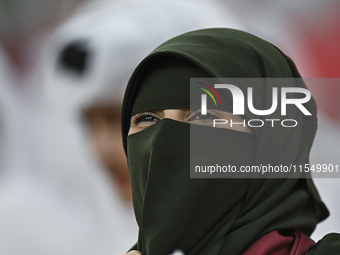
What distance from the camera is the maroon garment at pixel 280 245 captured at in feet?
3.38

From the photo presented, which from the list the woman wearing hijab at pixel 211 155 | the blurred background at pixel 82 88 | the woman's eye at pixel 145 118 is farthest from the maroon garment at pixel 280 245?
the blurred background at pixel 82 88

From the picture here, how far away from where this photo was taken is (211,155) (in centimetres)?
113

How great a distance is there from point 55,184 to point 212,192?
4.76ft

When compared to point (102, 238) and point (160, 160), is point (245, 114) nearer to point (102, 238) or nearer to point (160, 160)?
point (160, 160)

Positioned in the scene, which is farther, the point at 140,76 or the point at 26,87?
the point at 26,87

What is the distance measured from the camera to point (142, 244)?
3.91ft

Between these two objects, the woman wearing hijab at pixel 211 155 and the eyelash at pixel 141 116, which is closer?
the woman wearing hijab at pixel 211 155

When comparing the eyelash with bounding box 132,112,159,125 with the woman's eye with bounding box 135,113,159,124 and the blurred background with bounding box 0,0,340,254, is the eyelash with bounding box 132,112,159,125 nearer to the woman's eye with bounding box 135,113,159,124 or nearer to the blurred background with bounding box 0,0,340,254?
the woman's eye with bounding box 135,113,159,124

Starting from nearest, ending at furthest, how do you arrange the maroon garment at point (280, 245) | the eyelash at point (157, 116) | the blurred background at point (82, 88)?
the maroon garment at point (280, 245) < the eyelash at point (157, 116) < the blurred background at point (82, 88)

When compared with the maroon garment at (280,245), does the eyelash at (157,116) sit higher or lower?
higher

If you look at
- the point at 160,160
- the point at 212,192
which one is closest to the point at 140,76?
the point at 160,160

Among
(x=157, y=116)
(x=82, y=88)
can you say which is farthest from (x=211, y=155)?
(x=82, y=88)

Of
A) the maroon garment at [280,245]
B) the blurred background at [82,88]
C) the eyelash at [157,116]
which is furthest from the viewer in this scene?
the blurred background at [82,88]

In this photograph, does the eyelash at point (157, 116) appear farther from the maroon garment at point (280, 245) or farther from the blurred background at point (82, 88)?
the blurred background at point (82, 88)
